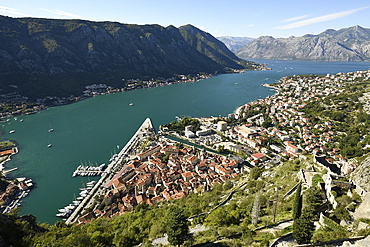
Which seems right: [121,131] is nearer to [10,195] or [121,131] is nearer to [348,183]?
[10,195]

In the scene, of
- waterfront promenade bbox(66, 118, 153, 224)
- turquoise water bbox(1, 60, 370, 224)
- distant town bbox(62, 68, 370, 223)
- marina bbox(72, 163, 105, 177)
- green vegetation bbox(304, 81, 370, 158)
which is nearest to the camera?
waterfront promenade bbox(66, 118, 153, 224)

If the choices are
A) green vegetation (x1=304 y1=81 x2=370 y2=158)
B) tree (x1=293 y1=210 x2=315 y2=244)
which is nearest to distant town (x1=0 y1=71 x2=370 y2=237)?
green vegetation (x1=304 y1=81 x2=370 y2=158)

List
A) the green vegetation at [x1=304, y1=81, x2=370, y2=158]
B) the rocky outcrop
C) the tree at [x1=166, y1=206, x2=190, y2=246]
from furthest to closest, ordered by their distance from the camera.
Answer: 1. the green vegetation at [x1=304, y1=81, x2=370, y2=158]
2. the tree at [x1=166, y1=206, x2=190, y2=246]
3. the rocky outcrop

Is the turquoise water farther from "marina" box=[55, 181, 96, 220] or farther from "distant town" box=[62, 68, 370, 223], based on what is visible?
"distant town" box=[62, 68, 370, 223]

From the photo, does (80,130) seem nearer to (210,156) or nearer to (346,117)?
(210,156)

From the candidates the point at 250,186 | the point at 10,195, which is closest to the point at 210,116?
the point at 250,186

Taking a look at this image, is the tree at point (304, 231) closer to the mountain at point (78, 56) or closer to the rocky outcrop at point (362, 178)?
the rocky outcrop at point (362, 178)
